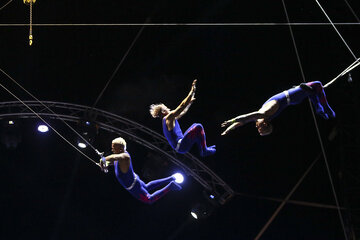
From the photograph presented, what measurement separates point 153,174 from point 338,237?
3205 millimetres

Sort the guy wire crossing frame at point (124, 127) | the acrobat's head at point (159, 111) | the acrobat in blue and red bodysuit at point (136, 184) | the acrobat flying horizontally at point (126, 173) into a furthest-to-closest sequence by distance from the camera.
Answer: the guy wire crossing frame at point (124, 127), the acrobat's head at point (159, 111), the acrobat in blue and red bodysuit at point (136, 184), the acrobat flying horizontally at point (126, 173)

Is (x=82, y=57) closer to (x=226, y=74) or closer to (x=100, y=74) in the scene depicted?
(x=100, y=74)

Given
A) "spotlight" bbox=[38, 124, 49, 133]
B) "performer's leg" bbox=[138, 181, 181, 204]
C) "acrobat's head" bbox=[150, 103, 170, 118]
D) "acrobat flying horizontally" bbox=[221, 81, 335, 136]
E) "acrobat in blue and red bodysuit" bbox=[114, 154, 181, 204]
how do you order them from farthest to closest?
"spotlight" bbox=[38, 124, 49, 133], "performer's leg" bbox=[138, 181, 181, 204], "acrobat's head" bbox=[150, 103, 170, 118], "acrobat in blue and red bodysuit" bbox=[114, 154, 181, 204], "acrobat flying horizontally" bbox=[221, 81, 335, 136]

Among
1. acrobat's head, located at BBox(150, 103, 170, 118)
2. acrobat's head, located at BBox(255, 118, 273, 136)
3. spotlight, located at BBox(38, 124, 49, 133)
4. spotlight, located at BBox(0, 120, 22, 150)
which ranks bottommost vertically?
acrobat's head, located at BBox(255, 118, 273, 136)

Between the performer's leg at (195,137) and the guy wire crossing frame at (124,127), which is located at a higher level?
the guy wire crossing frame at (124,127)

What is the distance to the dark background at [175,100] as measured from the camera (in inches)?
332

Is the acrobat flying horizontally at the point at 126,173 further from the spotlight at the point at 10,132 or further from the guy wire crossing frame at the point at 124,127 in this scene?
the spotlight at the point at 10,132

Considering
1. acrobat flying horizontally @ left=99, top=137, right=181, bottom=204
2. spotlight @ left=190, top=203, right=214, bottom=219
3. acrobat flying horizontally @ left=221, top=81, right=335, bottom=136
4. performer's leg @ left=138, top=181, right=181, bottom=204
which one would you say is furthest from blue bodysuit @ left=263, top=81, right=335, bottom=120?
spotlight @ left=190, top=203, right=214, bottom=219

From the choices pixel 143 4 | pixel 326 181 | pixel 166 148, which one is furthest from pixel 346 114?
pixel 143 4

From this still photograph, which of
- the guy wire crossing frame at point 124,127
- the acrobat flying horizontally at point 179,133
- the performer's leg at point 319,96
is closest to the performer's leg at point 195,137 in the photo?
the acrobat flying horizontally at point 179,133

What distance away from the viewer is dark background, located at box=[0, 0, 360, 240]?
843 centimetres

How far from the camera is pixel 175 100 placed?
31.2 ft

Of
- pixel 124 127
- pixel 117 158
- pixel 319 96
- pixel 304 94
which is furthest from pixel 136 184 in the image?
pixel 124 127

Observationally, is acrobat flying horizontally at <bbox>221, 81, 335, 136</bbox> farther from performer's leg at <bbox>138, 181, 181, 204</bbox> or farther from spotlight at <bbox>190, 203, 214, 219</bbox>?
spotlight at <bbox>190, 203, 214, 219</bbox>
